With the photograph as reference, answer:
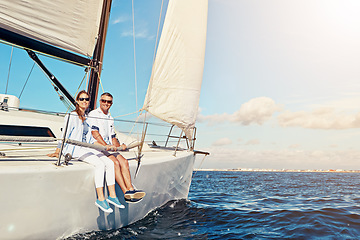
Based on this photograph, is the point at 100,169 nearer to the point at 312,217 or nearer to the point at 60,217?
the point at 60,217

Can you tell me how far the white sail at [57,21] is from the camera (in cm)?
419

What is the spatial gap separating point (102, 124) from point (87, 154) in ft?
1.78

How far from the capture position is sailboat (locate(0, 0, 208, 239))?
2.51 meters

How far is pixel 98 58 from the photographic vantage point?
5871 mm

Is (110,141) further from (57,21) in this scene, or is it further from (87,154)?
(57,21)

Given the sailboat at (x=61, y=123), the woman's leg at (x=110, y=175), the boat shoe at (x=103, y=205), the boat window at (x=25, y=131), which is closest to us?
the sailboat at (x=61, y=123)

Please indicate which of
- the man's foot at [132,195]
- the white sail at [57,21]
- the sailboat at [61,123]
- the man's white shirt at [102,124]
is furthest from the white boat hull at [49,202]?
the white sail at [57,21]

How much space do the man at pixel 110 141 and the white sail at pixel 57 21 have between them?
2.20m

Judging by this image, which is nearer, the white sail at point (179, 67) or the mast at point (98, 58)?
the mast at point (98, 58)

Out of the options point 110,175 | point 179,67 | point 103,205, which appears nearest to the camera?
point 103,205

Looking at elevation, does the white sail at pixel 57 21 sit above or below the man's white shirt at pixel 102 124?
above

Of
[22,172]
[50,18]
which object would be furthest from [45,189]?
[50,18]

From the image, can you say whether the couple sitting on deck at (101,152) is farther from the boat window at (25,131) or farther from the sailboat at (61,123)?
the boat window at (25,131)

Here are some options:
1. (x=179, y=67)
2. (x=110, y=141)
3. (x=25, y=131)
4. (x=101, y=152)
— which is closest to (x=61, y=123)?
(x=25, y=131)
